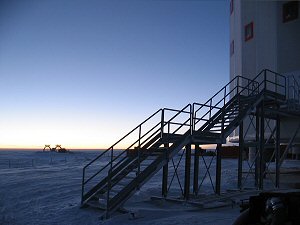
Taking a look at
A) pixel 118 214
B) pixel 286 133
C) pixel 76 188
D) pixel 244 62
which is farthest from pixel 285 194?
pixel 244 62

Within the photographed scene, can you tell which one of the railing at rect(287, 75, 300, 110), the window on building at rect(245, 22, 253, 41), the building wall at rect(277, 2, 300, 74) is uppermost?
the window on building at rect(245, 22, 253, 41)

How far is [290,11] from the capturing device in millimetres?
15930

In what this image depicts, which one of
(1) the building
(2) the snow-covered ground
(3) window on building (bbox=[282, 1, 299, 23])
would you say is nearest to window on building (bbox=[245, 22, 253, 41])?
(1) the building

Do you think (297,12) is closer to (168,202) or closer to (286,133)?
(286,133)

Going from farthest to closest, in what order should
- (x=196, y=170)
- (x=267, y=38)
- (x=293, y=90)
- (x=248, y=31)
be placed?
(x=248, y=31) < (x=267, y=38) < (x=293, y=90) < (x=196, y=170)

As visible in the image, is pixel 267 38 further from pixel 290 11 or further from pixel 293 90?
pixel 293 90

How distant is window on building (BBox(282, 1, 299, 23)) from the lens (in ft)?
51.6

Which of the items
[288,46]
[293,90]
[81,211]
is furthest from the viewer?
[288,46]

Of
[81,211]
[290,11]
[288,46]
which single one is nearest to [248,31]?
[290,11]

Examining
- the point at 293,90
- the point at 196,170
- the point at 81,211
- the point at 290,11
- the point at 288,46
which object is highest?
the point at 290,11

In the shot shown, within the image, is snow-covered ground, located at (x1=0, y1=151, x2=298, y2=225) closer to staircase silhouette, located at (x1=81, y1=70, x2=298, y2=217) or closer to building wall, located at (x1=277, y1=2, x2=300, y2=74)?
staircase silhouette, located at (x1=81, y1=70, x2=298, y2=217)

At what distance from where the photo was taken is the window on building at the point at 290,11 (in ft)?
51.6

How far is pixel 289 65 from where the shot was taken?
51.8ft

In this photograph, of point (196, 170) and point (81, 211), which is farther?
point (196, 170)
